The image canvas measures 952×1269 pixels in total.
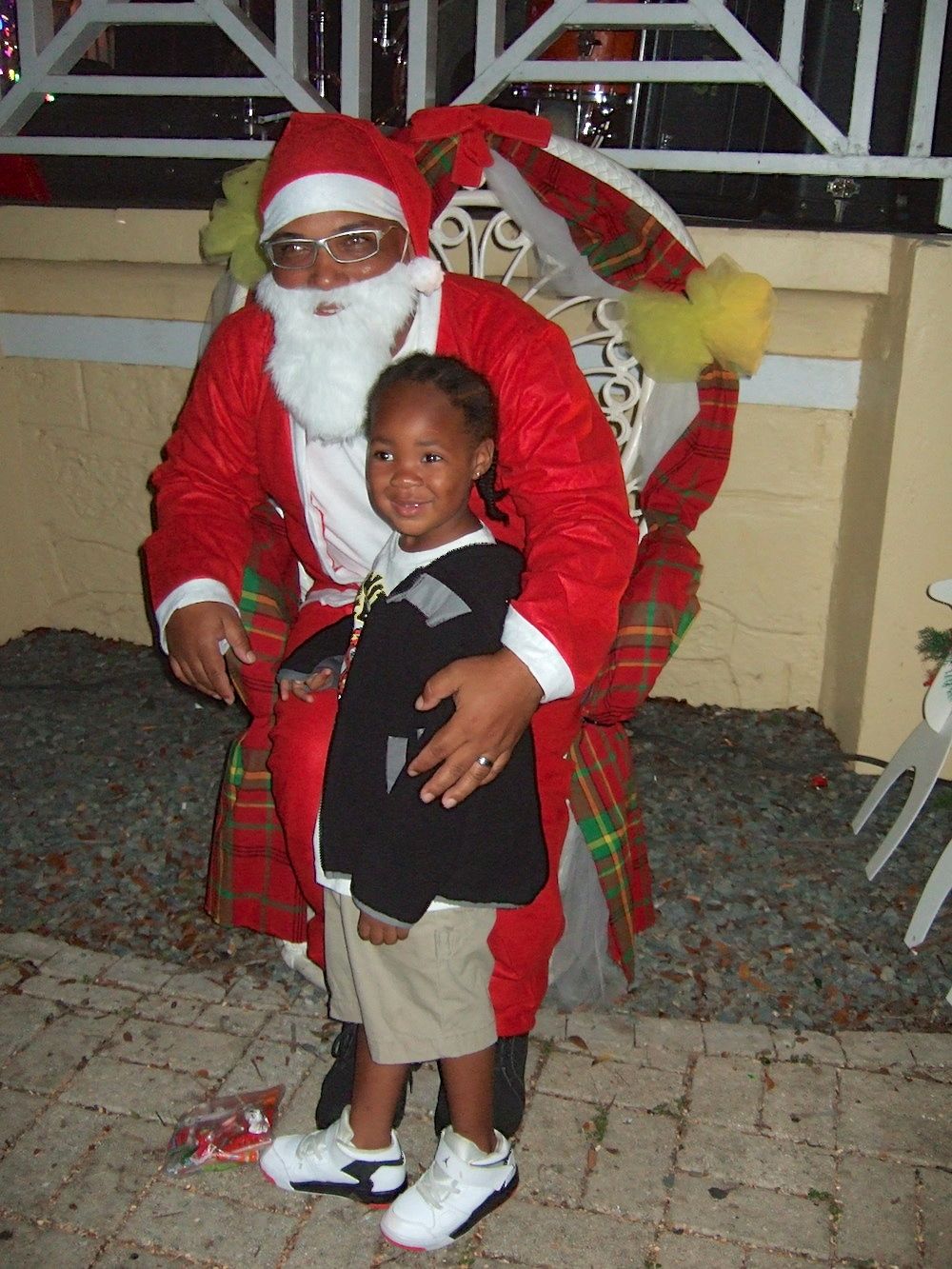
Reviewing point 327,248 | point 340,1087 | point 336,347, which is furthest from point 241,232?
point 340,1087

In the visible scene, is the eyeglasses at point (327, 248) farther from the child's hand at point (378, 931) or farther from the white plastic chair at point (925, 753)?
the white plastic chair at point (925, 753)

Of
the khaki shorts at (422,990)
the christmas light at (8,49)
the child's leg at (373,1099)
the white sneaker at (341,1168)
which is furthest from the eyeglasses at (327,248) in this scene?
the christmas light at (8,49)

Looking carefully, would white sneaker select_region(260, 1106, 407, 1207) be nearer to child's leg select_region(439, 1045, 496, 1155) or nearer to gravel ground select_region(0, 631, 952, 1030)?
child's leg select_region(439, 1045, 496, 1155)

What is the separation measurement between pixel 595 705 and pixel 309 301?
86 centimetres

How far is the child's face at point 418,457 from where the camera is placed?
161 centimetres

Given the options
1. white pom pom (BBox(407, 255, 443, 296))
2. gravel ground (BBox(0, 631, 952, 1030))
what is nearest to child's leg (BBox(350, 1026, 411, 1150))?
gravel ground (BBox(0, 631, 952, 1030))

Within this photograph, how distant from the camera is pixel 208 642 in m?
1.89

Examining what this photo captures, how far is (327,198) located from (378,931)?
3.91 ft

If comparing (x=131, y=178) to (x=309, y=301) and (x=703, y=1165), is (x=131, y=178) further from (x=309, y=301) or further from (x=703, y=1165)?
(x=703, y=1165)

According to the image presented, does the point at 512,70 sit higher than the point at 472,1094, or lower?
higher

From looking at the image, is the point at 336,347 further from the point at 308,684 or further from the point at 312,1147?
the point at 312,1147

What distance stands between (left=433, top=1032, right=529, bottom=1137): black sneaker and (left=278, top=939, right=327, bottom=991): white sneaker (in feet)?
1.38

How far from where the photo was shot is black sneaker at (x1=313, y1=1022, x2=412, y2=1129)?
1.89 meters

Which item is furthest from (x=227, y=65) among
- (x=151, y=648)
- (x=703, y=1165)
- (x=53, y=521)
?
(x=703, y=1165)
